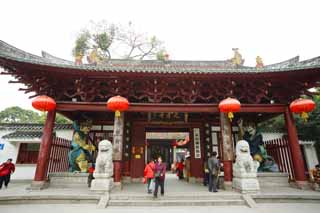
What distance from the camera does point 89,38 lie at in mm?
14641

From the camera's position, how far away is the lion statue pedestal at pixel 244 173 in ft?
17.2

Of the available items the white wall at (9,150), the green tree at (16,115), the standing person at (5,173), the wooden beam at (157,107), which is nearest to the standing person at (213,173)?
the wooden beam at (157,107)

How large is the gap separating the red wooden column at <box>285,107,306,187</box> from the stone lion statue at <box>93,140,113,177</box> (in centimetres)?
611

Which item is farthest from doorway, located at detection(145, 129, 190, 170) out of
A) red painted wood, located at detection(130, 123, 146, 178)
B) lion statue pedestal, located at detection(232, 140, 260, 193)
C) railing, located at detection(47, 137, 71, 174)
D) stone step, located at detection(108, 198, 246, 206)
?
stone step, located at detection(108, 198, 246, 206)

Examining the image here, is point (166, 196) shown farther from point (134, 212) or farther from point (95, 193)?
point (95, 193)

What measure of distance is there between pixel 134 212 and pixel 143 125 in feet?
15.7

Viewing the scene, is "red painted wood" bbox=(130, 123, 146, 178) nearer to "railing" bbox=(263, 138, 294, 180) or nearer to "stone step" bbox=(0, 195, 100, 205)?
"stone step" bbox=(0, 195, 100, 205)

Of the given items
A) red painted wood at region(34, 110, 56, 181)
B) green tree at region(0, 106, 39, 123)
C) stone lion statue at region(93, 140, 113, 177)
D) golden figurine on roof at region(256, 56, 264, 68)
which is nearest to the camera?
stone lion statue at region(93, 140, 113, 177)

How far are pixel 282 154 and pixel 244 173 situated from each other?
297 centimetres

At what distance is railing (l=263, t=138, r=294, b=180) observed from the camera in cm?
697

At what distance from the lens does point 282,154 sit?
724 centimetres

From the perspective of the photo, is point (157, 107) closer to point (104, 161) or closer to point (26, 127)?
point (104, 161)

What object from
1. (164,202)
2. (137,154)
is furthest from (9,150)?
(164,202)

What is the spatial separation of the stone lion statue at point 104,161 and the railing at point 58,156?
289cm
